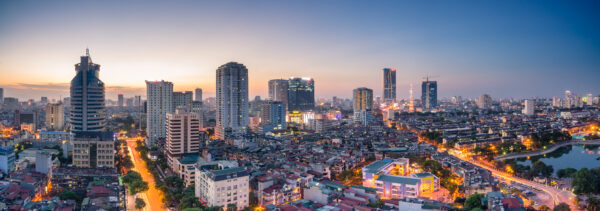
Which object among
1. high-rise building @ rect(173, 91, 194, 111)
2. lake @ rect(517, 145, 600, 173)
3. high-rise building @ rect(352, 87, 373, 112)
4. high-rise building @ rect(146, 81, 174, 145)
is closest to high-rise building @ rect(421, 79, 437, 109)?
high-rise building @ rect(352, 87, 373, 112)

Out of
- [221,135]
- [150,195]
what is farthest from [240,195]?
[221,135]

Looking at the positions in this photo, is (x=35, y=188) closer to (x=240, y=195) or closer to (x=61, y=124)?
(x=240, y=195)

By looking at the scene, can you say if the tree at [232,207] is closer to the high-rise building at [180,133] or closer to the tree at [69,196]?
the tree at [69,196]

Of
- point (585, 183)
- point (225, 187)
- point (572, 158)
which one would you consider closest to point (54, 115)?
point (225, 187)

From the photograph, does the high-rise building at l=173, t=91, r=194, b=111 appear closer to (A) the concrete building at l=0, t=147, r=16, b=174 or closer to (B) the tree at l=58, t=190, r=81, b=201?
(A) the concrete building at l=0, t=147, r=16, b=174

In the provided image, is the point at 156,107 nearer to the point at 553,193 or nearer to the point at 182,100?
the point at 182,100
